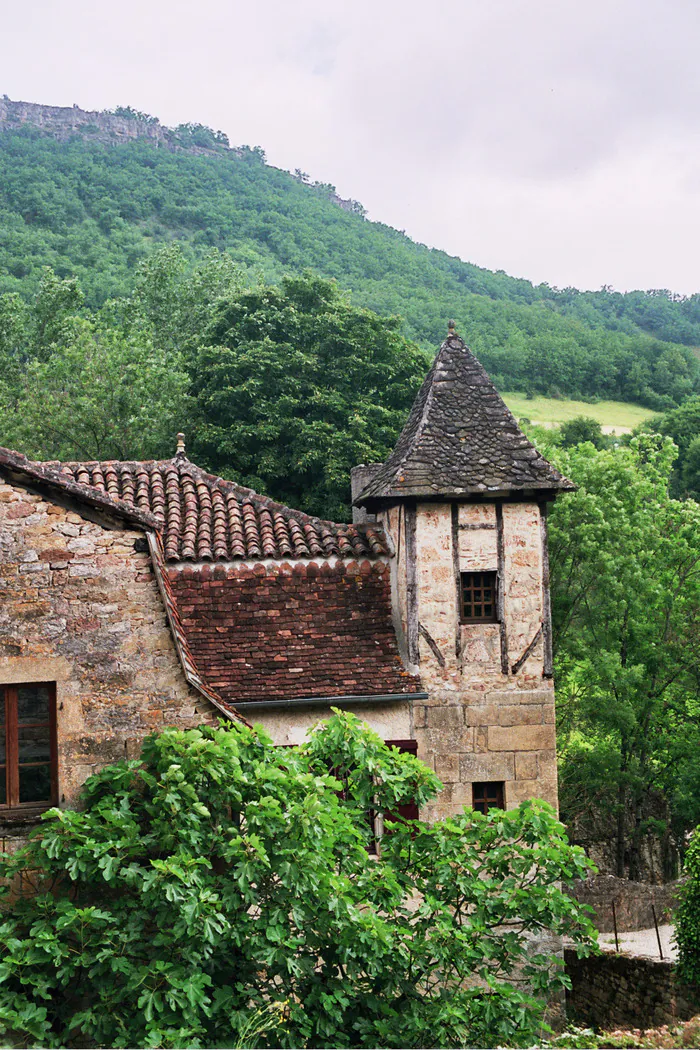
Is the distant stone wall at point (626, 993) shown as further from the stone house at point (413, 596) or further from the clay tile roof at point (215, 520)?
the clay tile roof at point (215, 520)

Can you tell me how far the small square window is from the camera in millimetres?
15500

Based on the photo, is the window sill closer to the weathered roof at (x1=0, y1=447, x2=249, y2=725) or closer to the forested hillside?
the weathered roof at (x1=0, y1=447, x2=249, y2=725)

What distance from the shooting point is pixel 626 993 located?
Result: 16.6m

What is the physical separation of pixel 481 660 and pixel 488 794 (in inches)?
76.3

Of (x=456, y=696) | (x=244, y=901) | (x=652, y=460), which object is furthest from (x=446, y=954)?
(x=652, y=460)

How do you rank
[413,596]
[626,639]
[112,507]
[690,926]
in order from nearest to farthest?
1. [112,507]
2. [690,926]
3. [413,596]
4. [626,639]

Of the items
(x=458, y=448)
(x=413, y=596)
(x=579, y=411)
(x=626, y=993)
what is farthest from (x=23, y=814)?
(x=579, y=411)

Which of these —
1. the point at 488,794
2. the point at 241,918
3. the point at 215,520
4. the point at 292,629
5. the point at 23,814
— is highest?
the point at 215,520

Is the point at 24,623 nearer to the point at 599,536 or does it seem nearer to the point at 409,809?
the point at 409,809

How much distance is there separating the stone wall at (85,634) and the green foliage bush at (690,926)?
26.7ft

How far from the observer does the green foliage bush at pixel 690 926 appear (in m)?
14.2

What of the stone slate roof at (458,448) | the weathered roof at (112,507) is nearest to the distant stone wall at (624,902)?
the stone slate roof at (458,448)

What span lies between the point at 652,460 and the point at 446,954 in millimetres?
20785

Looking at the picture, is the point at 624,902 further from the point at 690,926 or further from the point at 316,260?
the point at 316,260
